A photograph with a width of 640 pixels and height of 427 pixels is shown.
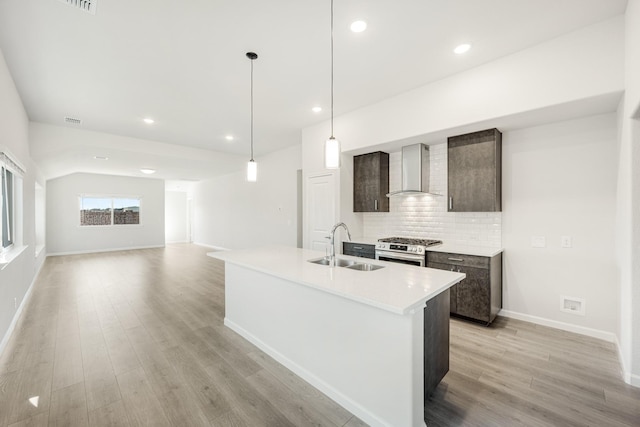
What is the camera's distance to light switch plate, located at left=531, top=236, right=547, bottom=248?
318cm

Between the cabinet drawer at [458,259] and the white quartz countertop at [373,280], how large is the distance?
1.22 meters

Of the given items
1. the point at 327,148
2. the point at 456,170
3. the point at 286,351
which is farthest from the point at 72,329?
the point at 456,170

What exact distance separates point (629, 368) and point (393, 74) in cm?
342

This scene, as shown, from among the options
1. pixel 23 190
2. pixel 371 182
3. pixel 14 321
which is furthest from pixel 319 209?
pixel 23 190

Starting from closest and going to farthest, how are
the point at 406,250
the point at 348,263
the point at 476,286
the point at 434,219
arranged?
the point at 348,263 < the point at 476,286 < the point at 406,250 < the point at 434,219

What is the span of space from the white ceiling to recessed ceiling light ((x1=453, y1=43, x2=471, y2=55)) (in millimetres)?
61

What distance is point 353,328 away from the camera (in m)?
1.87

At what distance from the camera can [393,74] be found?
3166 mm

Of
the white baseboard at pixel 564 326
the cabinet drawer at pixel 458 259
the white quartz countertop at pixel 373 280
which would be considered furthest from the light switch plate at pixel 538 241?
the white quartz countertop at pixel 373 280

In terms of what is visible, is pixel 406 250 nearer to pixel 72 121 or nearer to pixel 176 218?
pixel 72 121

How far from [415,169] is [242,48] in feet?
8.73

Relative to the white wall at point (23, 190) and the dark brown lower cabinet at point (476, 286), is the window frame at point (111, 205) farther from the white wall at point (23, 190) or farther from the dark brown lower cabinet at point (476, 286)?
the dark brown lower cabinet at point (476, 286)

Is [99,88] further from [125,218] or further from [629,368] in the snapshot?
[125,218]

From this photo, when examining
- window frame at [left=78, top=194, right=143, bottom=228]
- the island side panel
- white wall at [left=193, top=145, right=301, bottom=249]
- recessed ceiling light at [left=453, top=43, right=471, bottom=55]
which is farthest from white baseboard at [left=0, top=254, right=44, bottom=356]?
recessed ceiling light at [left=453, top=43, right=471, bottom=55]
